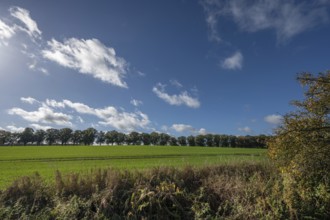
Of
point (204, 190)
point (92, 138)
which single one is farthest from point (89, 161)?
point (92, 138)

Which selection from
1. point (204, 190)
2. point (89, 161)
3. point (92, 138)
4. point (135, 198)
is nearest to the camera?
point (135, 198)

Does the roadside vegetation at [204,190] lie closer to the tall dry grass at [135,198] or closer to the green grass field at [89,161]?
the tall dry grass at [135,198]

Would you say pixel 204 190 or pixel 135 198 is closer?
pixel 135 198

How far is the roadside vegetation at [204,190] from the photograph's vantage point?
901cm

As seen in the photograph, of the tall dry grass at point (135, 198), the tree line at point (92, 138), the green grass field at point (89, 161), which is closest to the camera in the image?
the tall dry grass at point (135, 198)

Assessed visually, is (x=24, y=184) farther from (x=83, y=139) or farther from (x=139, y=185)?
(x=83, y=139)

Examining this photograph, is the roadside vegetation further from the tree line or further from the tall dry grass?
the tree line

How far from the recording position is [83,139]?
441 feet

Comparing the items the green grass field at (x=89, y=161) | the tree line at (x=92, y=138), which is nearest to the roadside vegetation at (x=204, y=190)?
the green grass field at (x=89, y=161)

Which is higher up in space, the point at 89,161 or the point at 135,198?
the point at 89,161

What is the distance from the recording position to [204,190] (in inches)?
424

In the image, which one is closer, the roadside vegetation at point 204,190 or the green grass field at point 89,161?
the roadside vegetation at point 204,190

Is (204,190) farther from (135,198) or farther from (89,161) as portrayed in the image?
(89,161)

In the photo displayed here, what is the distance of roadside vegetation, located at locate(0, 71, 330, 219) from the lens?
901 centimetres
